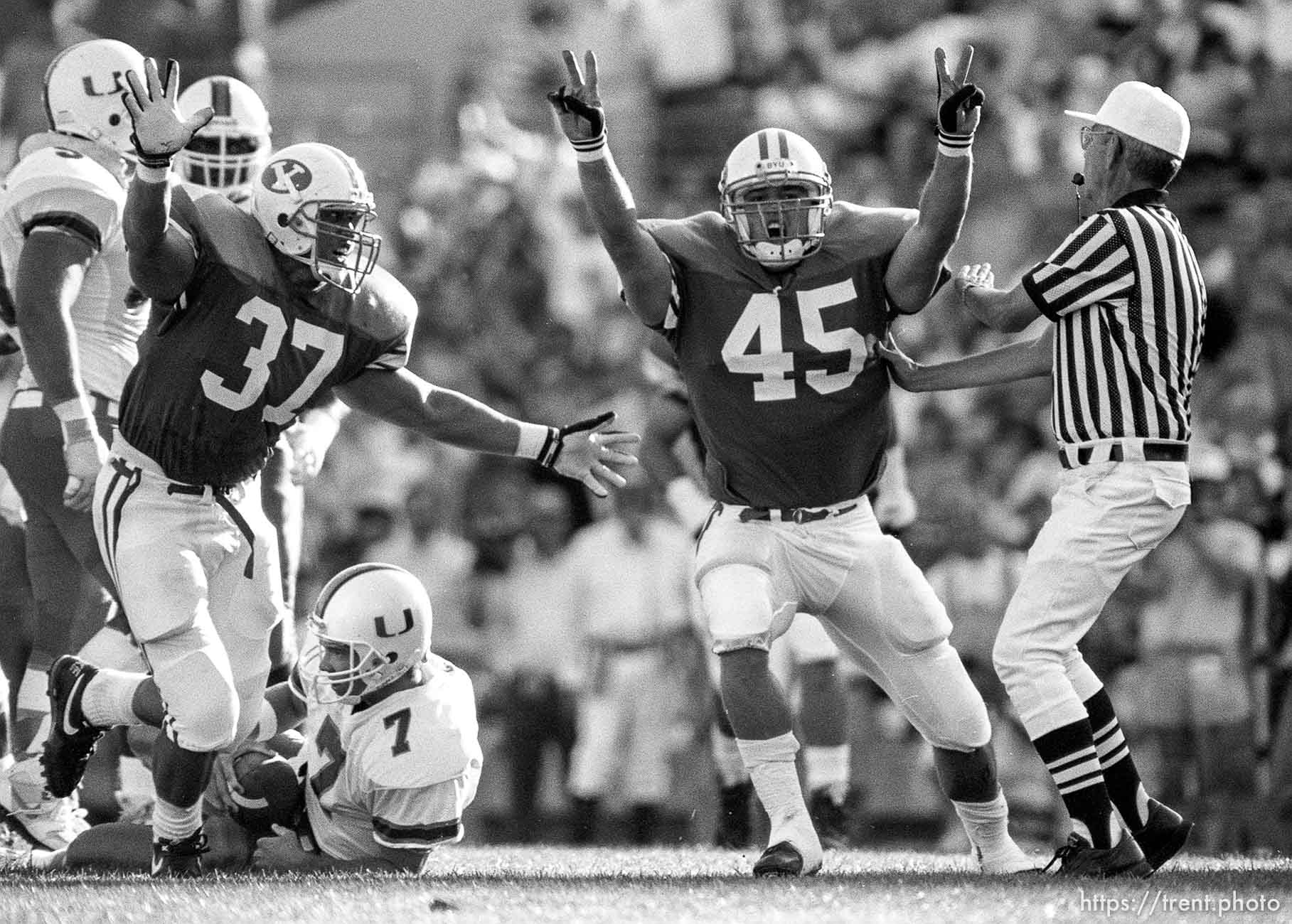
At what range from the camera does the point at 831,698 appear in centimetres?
831

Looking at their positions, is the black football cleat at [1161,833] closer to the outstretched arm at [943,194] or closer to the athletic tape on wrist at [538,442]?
the outstretched arm at [943,194]

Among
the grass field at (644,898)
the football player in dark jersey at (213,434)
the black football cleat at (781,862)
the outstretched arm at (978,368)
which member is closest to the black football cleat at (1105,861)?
the grass field at (644,898)

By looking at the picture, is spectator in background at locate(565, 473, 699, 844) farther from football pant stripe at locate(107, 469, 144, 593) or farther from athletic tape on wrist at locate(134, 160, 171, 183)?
athletic tape on wrist at locate(134, 160, 171, 183)

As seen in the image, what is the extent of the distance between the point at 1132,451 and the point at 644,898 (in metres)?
1.92

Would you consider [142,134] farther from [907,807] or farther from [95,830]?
[907,807]

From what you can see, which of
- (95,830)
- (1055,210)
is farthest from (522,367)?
(95,830)

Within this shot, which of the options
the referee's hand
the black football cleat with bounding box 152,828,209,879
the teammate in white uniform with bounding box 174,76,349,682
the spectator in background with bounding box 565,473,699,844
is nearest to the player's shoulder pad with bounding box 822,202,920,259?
the referee's hand

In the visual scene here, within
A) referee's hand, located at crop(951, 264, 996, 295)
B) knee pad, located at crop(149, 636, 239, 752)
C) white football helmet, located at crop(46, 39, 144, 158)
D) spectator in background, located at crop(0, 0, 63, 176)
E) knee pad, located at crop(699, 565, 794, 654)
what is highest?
spectator in background, located at crop(0, 0, 63, 176)

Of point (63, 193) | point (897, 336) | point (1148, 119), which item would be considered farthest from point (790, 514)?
point (897, 336)

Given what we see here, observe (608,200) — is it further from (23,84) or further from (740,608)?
(23,84)

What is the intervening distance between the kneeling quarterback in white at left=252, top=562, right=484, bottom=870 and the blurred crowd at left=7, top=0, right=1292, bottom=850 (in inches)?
154

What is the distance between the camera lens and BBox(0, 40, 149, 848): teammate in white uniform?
23.1 feet

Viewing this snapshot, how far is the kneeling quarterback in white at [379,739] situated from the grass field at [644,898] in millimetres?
213

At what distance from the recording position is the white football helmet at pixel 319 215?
6426 millimetres
